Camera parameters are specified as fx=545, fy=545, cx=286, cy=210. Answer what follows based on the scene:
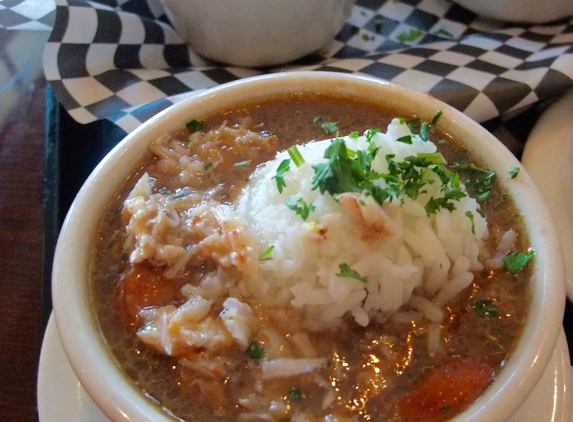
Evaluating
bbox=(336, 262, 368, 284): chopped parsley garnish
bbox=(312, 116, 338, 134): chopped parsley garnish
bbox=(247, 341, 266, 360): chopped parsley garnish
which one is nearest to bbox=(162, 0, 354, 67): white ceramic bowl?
bbox=(312, 116, 338, 134): chopped parsley garnish

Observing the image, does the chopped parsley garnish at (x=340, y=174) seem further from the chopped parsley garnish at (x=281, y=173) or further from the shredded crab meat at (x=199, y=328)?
the shredded crab meat at (x=199, y=328)

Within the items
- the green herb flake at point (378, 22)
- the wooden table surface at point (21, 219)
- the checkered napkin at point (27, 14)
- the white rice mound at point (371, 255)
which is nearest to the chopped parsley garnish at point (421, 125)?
the white rice mound at point (371, 255)

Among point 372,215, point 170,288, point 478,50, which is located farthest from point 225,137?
point 478,50

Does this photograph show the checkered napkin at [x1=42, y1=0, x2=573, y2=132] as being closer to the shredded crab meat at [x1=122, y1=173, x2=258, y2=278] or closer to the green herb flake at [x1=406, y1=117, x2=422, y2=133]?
the green herb flake at [x1=406, y1=117, x2=422, y2=133]

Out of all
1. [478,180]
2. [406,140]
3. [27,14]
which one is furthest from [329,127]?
[27,14]

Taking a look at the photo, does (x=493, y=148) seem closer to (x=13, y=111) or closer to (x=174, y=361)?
(x=174, y=361)

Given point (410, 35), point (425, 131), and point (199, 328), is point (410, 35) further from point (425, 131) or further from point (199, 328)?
point (199, 328)
